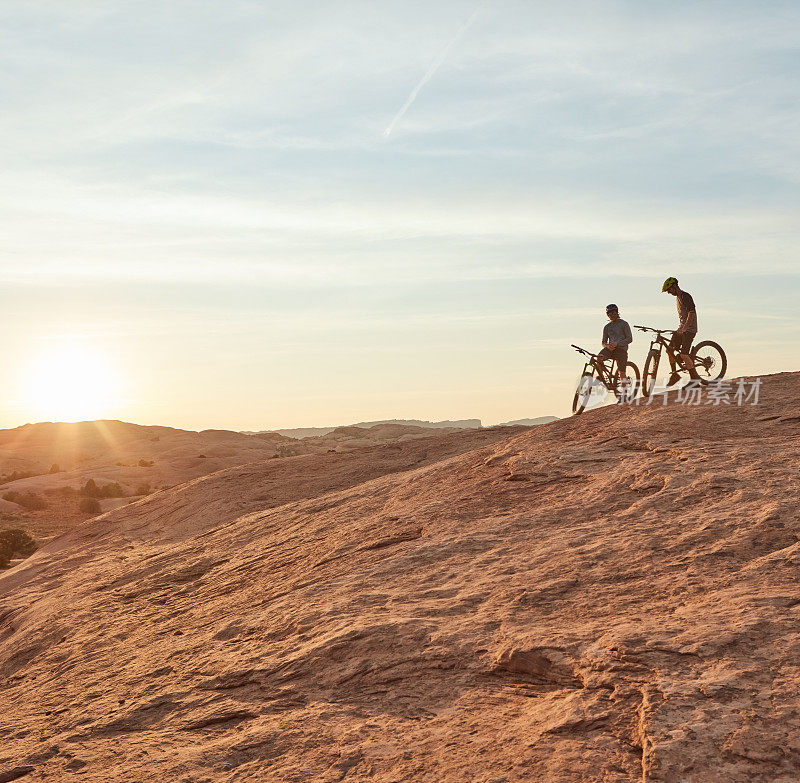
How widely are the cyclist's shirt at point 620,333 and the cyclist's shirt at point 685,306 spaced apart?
118cm

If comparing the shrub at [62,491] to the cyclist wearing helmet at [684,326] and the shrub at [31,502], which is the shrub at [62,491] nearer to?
the shrub at [31,502]

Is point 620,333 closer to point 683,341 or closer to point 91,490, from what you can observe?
point 683,341

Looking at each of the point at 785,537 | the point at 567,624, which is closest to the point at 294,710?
the point at 567,624

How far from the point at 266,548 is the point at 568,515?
4.99 m

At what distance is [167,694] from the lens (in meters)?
7.21

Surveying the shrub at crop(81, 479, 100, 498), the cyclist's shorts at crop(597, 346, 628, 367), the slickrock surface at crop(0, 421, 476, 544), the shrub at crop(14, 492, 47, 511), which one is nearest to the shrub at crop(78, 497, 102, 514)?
the slickrock surface at crop(0, 421, 476, 544)

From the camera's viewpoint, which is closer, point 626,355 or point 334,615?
point 334,615

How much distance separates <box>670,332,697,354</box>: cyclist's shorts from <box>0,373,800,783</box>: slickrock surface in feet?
14.5

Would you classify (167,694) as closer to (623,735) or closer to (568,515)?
(623,735)

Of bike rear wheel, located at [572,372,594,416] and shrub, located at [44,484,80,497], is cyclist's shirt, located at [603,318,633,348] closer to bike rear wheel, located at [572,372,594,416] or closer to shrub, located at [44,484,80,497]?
bike rear wheel, located at [572,372,594,416]

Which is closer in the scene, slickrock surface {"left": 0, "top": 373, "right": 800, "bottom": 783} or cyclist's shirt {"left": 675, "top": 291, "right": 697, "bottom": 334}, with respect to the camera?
slickrock surface {"left": 0, "top": 373, "right": 800, "bottom": 783}

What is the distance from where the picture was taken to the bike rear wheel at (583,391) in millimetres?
18359

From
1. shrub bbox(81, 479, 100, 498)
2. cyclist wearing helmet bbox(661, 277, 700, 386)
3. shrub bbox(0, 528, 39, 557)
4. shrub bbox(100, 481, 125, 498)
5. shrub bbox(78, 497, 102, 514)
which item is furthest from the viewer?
shrub bbox(100, 481, 125, 498)

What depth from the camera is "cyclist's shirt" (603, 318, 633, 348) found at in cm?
1778
